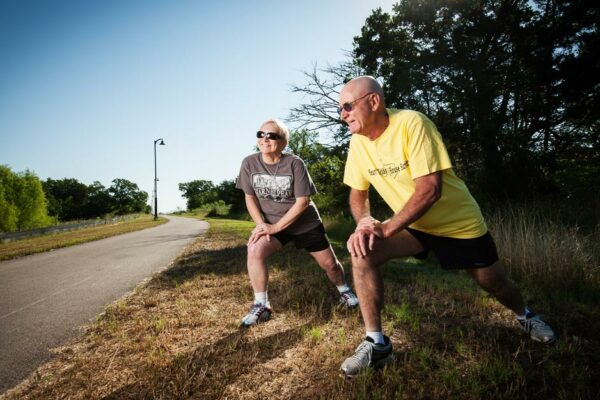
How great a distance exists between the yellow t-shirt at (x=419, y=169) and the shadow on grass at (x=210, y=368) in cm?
160

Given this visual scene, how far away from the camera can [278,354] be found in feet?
8.22

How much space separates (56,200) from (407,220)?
4663 inches

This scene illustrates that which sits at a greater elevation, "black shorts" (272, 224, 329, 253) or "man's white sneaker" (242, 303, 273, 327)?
"black shorts" (272, 224, 329, 253)

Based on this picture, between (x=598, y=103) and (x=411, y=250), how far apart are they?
51.3 ft

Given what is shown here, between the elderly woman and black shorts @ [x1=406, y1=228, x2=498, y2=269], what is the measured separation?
136cm

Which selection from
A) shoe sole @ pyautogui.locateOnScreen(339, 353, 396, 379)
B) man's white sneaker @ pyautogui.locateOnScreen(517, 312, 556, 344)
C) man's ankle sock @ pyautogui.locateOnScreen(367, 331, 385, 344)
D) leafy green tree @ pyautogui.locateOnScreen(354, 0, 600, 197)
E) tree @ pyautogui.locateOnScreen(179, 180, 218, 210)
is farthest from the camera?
tree @ pyautogui.locateOnScreen(179, 180, 218, 210)

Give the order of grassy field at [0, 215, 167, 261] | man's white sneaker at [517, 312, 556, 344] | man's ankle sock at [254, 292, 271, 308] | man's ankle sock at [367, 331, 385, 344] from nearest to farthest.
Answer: man's ankle sock at [367, 331, 385, 344], man's white sneaker at [517, 312, 556, 344], man's ankle sock at [254, 292, 271, 308], grassy field at [0, 215, 167, 261]

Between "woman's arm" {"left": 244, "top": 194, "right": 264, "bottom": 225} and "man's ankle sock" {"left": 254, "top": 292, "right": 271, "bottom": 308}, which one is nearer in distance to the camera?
"man's ankle sock" {"left": 254, "top": 292, "right": 271, "bottom": 308}

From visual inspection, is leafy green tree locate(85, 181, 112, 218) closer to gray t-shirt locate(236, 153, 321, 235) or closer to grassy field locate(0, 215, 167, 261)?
grassy field locate(0, 215, 167, 261)

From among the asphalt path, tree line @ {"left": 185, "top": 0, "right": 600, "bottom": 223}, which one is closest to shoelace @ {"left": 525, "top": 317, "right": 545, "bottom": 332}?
the asphalt path

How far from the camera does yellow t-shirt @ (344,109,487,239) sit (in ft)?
7.16

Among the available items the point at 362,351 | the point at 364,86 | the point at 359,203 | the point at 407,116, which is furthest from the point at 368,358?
the point at 364,86

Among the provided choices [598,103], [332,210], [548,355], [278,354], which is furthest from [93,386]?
[598,103]

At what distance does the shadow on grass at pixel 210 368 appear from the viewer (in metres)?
2.00
